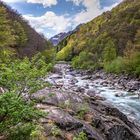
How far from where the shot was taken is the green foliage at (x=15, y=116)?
42.0 ft

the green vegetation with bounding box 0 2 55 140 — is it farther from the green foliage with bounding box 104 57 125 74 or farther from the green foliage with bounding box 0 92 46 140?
the green foliage with bounding box 104 57 125 74

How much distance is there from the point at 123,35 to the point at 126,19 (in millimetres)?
22249

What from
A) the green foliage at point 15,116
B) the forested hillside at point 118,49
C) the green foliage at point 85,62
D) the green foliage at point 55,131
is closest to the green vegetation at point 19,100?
the green foliage at point 15,116

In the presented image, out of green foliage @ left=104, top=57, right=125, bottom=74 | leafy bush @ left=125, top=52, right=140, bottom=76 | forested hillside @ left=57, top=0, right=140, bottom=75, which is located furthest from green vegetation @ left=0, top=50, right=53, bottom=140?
green foliage @ left=104, top=57, right=125, bottom=74

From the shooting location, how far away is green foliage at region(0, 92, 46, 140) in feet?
42.0

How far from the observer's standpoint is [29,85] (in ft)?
46.5

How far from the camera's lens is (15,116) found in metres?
13.0

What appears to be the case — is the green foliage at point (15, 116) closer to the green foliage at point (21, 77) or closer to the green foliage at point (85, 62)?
the green foliage at point (21, 77)

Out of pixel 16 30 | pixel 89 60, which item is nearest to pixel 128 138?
pixel 16 30

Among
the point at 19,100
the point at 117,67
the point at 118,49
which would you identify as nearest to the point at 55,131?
the point at 19,100

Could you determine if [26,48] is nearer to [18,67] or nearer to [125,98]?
[125,98]

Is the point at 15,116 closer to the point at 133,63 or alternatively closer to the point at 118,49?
the point at 133,63

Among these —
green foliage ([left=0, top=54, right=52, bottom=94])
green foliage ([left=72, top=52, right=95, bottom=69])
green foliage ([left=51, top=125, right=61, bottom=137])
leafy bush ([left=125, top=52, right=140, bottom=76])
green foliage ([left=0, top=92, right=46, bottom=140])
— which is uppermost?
green foliage ([left=0, top=54, right=52, bottom=94])

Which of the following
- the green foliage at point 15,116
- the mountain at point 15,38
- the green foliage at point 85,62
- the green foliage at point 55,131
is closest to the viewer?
the green foliage at point 15,116
